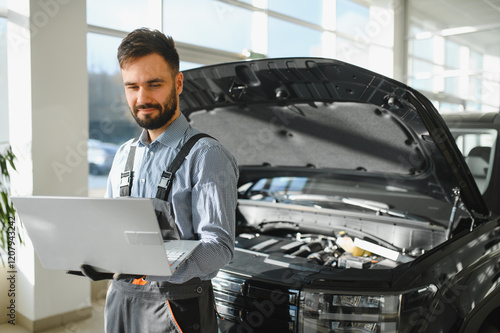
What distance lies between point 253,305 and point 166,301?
470mm

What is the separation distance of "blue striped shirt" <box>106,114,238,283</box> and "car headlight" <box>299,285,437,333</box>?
42 cm

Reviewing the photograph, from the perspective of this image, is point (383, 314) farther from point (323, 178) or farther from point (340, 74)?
point (323, 178)

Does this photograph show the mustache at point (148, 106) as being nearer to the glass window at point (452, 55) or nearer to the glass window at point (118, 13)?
the glass window at point (118, 13)

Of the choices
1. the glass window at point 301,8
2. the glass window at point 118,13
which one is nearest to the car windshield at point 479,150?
the glass window at point 118,13

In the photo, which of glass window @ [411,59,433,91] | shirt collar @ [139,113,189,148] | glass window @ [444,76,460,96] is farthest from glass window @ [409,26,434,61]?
shirt collar @ [139,113,189,148]

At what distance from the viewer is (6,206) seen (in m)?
2.99

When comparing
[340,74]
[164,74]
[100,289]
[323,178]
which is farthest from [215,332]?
[100,289]

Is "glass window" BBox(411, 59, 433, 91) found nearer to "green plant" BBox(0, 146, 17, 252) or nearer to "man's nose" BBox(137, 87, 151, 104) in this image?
"green plant" BBox(0, 146, 17, 252)

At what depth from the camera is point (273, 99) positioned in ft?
7.20

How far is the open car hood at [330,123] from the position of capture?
1.79 metres

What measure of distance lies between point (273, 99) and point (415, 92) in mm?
730

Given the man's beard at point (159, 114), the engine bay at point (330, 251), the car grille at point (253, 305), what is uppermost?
the man's beard at point (159, 114)

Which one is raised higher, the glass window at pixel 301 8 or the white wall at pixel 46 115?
the glass window at pixel 301 8

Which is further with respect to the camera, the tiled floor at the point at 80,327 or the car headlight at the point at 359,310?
the tiled floor at the point at 80,327
